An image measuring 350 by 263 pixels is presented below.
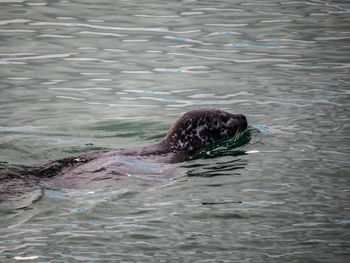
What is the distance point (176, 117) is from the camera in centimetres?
1318

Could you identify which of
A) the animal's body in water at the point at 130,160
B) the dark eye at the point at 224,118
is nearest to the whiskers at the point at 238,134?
the animal's body in water at the point at 130,160

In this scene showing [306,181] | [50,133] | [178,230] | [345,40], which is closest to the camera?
[178,230]

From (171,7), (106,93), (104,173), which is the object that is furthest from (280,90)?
(171,7)

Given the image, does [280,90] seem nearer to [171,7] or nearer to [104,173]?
[104,173]

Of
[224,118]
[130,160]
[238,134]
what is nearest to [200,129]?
[224,118]

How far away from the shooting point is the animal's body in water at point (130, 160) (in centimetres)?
866

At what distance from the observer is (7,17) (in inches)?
807

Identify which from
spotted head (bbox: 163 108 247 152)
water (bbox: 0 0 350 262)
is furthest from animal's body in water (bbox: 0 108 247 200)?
water (bbox: 0 0 350 262)

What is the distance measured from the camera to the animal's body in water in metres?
8.66

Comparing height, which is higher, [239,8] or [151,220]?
[239,8]

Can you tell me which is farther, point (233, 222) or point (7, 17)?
point (7, 17)

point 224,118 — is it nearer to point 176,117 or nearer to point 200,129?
point 200,129

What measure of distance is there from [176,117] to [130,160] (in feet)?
13.0

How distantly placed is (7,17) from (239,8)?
808cm
